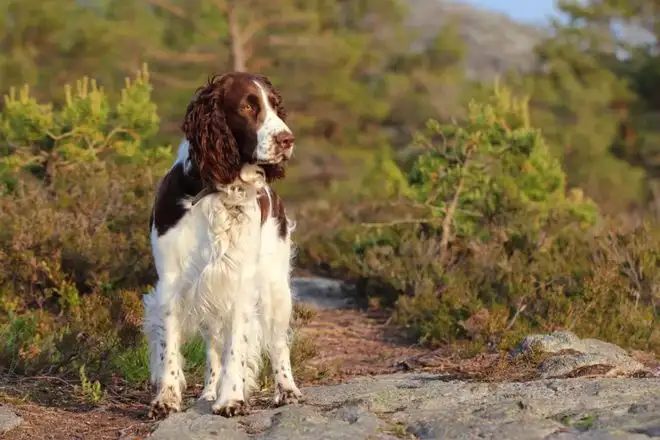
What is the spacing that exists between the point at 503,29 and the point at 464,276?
8229 cm

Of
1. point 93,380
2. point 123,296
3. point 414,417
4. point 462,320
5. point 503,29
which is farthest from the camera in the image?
point 503,29

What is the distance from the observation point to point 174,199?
5152 millimetres

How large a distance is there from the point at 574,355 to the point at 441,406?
124cm

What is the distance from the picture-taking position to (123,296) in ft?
22.6

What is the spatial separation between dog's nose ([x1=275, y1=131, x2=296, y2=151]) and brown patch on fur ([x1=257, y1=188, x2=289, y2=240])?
15.9 inches

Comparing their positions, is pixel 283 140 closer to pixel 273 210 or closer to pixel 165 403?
pixel 273 210

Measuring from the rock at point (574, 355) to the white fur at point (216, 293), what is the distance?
1.35 meters

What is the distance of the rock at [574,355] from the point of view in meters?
5.70

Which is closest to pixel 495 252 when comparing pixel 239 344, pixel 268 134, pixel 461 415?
pixel 239 344

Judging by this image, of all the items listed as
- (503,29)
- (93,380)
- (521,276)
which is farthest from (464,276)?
(503,29)

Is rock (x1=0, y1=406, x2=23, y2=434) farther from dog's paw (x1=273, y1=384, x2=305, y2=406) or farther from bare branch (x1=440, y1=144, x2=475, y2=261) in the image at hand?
bare branch (x1=440, y1=144, x2=475, y2=261)

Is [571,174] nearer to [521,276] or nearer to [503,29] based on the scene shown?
[521,276]

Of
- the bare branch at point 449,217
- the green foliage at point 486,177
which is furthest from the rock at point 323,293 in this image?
the green foliage at point 486,177

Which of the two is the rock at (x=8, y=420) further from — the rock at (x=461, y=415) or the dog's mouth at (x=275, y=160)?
the dog's mouth at (x=275, y=160)
